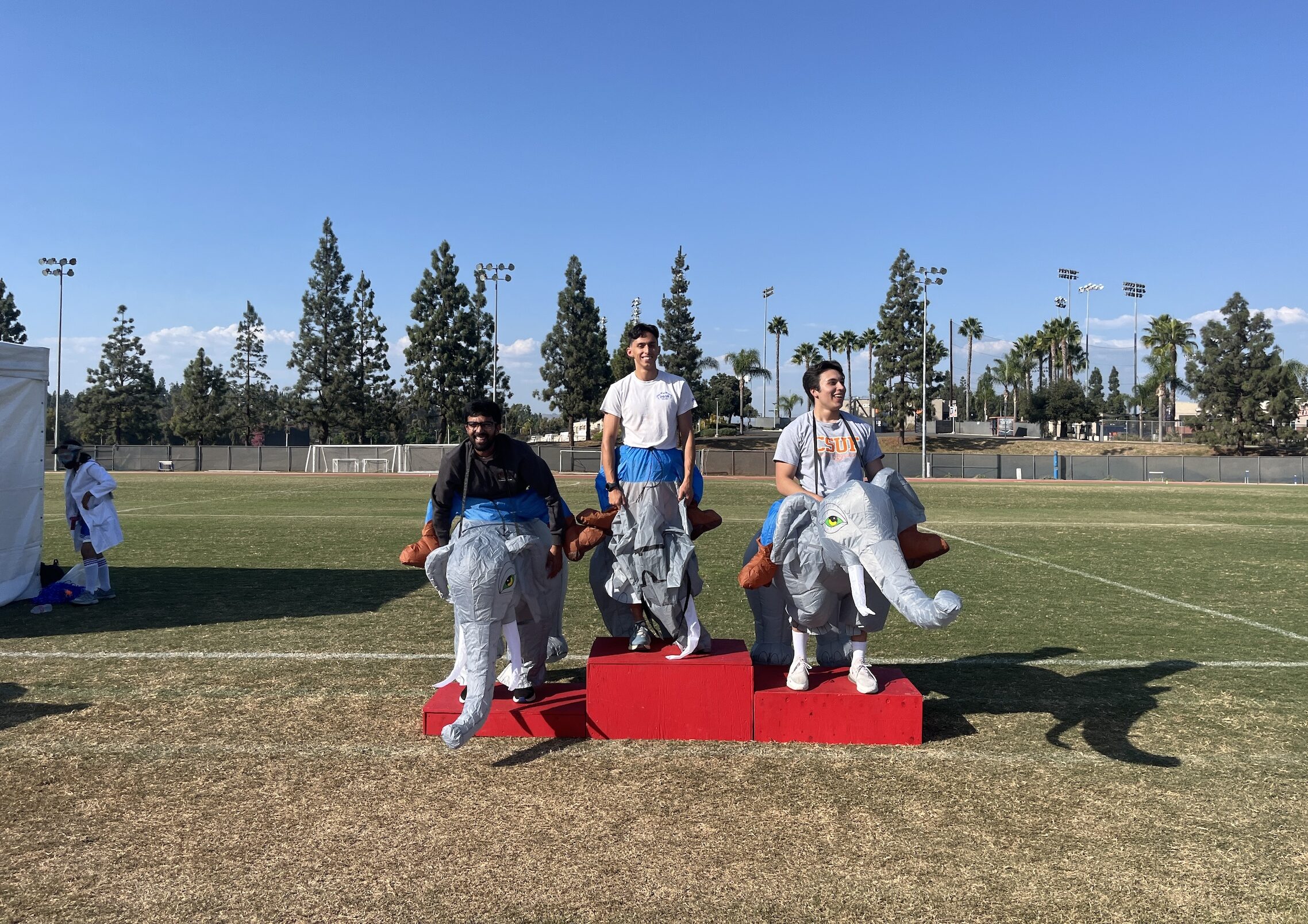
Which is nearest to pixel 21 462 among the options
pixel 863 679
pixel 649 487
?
pixel 649 487

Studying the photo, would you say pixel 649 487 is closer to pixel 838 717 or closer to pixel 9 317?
pixel 838 717

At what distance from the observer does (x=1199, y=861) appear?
3543 mm

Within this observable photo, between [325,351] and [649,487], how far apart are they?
6442cm

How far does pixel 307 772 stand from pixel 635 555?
2106mm

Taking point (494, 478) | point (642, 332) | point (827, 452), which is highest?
point (642, 332)

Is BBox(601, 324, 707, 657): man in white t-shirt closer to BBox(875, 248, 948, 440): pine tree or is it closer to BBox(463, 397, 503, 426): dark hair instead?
BBox(463, 397, 503, 426): dark hair

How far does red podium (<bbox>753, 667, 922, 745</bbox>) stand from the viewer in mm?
5004

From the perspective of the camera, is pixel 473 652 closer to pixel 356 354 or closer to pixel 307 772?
pixel 307 772

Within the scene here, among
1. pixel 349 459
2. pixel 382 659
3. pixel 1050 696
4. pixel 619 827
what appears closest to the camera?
pixel 619 827

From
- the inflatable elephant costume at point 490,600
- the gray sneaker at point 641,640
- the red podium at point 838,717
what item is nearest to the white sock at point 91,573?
the inflatable elephant costume at point 490,600

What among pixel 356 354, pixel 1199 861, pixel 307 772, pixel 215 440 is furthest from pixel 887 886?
pixel 215 440

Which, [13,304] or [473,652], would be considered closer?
[473,652]

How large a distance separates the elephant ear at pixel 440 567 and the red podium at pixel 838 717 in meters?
1.90

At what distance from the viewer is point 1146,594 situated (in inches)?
410
